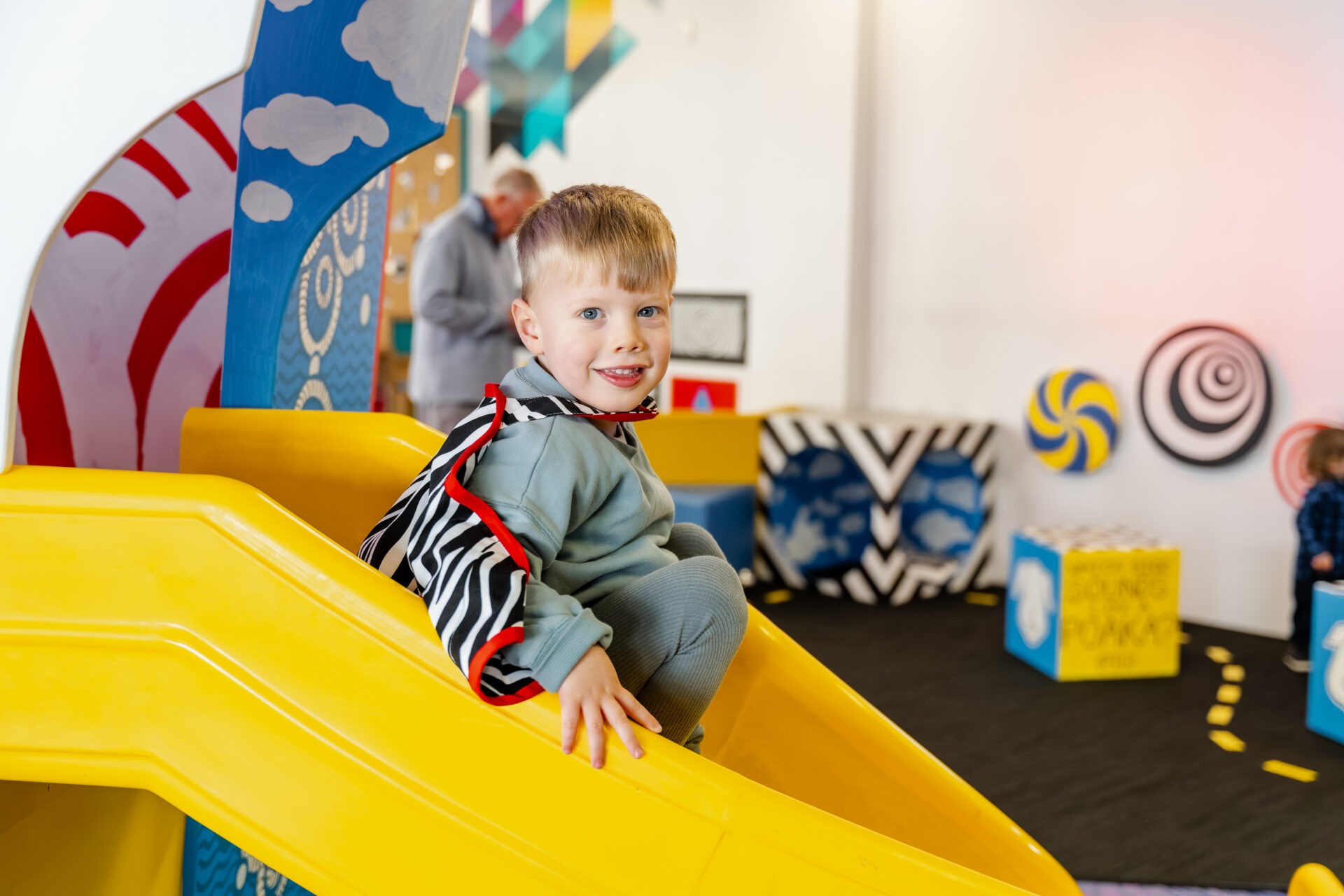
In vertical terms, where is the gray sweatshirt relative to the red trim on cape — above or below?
above

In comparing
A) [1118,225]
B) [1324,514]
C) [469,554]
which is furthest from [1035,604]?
[469,554]

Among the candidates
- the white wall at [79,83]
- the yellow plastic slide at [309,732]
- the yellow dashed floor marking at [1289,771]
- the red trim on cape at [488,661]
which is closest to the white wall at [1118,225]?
the yellow dashed floor marking at [1289,771]

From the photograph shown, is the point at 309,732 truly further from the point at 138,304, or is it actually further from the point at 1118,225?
the point at 1118,225

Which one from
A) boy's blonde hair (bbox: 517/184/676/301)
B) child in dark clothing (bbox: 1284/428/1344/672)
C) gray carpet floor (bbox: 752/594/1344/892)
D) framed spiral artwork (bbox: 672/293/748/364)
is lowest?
gray carpet floor (bbox: 752/594/1344/892)

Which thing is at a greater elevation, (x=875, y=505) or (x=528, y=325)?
(x=528, y=325)

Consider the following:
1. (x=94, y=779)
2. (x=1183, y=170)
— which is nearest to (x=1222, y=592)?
(x=1183, y=170)

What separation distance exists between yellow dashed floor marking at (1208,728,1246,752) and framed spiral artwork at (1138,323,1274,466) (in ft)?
3.18

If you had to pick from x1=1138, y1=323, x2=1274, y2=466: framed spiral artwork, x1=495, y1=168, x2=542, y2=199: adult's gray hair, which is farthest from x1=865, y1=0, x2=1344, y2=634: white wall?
x1=495, y1=168, x2=542, y2=199: adult's gray hair

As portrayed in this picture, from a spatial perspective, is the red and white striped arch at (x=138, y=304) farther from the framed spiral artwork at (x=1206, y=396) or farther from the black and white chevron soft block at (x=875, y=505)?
the framed spiral artwork at (x=1206, y=396)

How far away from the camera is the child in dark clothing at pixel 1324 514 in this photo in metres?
2.52

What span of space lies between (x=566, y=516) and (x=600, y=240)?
24 cm

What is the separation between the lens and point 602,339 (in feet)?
3.16

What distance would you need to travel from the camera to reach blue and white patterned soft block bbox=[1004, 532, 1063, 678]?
99.7 inches

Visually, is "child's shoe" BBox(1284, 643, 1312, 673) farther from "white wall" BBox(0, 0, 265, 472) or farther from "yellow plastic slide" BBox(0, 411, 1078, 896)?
"white wall" BBox(0, 0, 265, 472)
